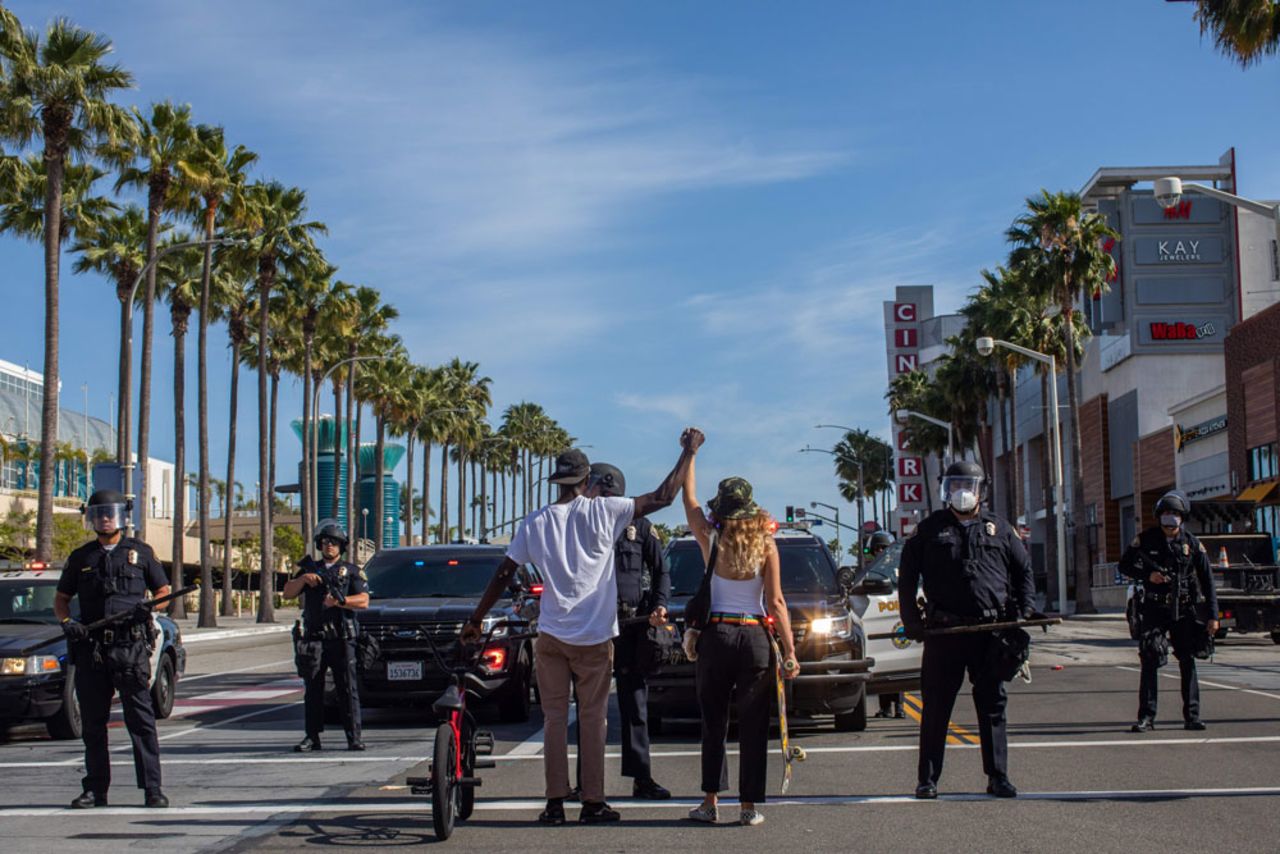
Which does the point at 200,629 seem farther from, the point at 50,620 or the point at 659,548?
the point at 659,548

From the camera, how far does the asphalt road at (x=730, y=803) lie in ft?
27.0

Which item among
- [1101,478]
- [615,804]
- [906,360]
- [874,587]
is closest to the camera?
[615,804]

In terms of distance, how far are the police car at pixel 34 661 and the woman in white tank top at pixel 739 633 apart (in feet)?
20.6

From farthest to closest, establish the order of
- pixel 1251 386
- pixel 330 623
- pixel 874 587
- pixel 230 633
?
1. pixel 1251 386
2. pixel 230 633
3. pixel 874 587
4. pixel 330 623

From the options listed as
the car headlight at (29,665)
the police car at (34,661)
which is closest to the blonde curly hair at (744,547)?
the police car at (34,661)

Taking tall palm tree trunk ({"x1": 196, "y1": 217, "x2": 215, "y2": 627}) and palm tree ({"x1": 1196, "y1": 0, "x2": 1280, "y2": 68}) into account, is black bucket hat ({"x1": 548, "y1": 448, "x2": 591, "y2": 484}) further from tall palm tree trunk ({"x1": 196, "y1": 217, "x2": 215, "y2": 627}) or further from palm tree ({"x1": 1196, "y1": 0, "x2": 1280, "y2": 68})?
tall palm tree trunk ({"x1": 196, "y1": 217, "x2": 215, "y2": 627})

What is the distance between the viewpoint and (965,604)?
30.6 ft

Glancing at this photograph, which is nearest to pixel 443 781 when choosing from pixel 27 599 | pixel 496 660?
pixel 496 660

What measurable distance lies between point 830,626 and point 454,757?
5.53 meters

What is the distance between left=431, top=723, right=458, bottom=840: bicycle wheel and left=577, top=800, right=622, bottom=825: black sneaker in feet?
2.46

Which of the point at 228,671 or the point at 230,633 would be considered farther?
the point at 230,633

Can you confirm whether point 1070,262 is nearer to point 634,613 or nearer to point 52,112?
point 52,112

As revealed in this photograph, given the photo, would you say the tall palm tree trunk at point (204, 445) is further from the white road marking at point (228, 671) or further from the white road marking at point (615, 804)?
the white road marking at point (615, 804)

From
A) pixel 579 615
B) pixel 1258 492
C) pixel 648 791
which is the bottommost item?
pixel 648 791
